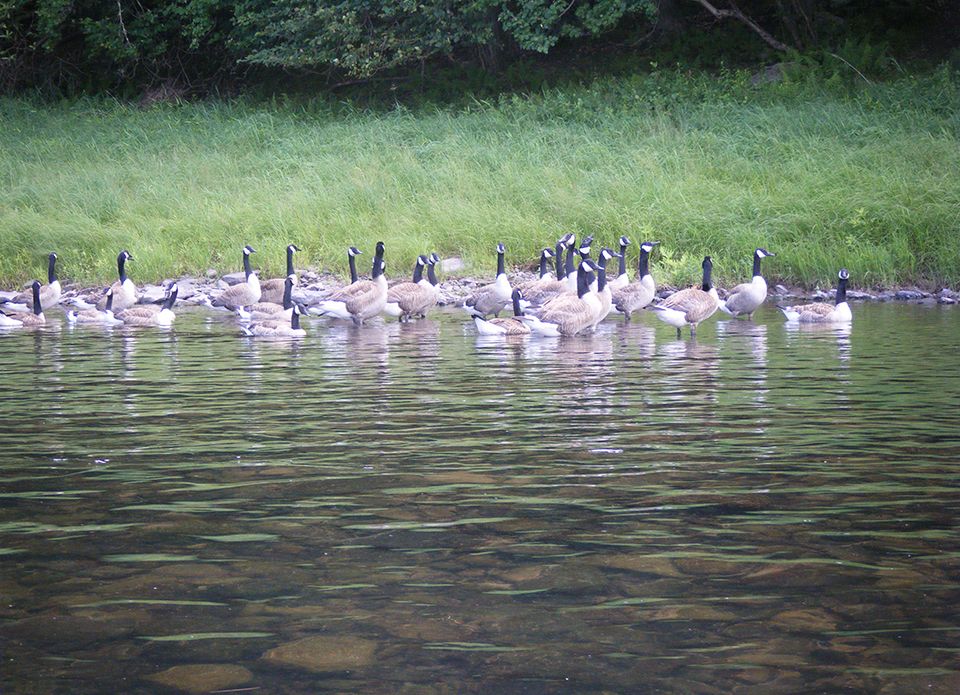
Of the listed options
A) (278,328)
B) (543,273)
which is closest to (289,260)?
(543,273)

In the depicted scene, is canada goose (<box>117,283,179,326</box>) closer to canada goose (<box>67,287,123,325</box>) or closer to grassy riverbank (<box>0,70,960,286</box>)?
canada goose (<box>67,287,123,325</box>)

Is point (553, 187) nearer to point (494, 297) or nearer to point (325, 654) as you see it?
point (494, 297)

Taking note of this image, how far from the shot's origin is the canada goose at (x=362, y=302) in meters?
19.5

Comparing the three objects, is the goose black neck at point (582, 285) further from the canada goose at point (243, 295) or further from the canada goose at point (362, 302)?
the canada goose at point (243, 295)

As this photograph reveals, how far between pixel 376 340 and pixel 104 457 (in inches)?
339

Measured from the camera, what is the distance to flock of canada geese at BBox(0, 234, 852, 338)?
57.6ft

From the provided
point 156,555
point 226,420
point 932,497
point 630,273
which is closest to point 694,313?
point 630,273

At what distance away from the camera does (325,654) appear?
509 cm

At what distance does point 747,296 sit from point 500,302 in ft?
12.6

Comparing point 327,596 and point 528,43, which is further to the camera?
point 528,43

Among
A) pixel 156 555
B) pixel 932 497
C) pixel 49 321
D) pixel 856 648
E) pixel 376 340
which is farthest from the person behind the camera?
pixel 49 321

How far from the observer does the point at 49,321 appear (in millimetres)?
21484

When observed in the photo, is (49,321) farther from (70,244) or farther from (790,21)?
(790,21)

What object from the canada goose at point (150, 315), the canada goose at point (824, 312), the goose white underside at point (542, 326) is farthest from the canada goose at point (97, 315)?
the canada goose at point (824, 312)
